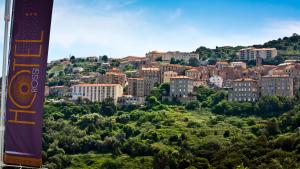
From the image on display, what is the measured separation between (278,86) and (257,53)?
27378mm

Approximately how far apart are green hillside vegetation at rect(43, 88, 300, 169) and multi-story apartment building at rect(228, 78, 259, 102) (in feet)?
5.04

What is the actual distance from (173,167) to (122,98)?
114 ft

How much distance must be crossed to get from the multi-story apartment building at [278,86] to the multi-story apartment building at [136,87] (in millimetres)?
18145

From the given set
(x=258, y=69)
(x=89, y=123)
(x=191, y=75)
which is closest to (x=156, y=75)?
(x=191, y=75)

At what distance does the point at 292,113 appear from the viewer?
191ft

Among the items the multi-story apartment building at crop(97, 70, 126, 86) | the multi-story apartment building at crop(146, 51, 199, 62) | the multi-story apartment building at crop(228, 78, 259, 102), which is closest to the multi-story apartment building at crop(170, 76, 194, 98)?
the multi-story apartment building at crop(228, 78, 259, 102)

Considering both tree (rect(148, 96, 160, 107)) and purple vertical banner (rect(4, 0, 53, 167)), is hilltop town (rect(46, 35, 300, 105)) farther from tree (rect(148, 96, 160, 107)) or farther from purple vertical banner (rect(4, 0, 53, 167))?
purple vertical banner (rect(4, 0, 53, 167))

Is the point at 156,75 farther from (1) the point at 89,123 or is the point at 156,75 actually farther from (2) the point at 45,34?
(2) the point at 45,34

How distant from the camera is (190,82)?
81438 millimetres

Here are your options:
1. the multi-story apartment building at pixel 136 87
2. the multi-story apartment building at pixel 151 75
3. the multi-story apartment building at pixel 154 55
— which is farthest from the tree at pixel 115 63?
the multi-story apartment building at pixel 136 87

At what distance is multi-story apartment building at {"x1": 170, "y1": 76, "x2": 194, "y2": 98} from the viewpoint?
80.0 m

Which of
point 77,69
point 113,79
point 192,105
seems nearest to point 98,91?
point 113,79

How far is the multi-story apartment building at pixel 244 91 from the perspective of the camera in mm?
76000

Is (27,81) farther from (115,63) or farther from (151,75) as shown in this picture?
(115,63)
